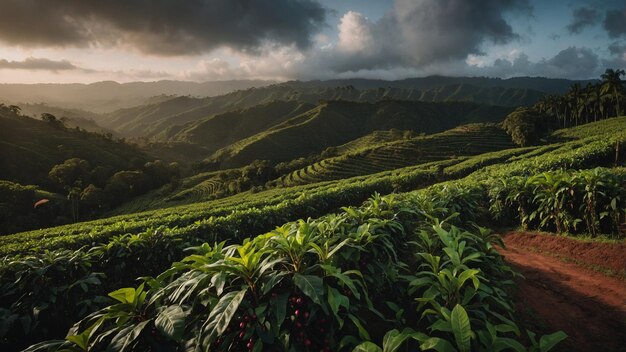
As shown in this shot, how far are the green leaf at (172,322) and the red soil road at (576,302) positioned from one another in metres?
4.85

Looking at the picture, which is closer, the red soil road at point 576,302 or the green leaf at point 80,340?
the green leaf at point 80,340

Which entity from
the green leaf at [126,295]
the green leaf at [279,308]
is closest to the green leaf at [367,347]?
the green leaf at [279,308]

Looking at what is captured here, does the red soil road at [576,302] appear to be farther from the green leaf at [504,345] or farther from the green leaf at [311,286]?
the green leaf at [311,286]

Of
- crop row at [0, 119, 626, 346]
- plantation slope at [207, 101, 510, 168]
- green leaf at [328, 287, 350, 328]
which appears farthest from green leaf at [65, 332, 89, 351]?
plantation slope at [207, 101, 510, 168]

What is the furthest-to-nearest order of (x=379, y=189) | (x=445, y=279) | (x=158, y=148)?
(x=158, y=148)
(x=379, y=189)
(x=445, y=279)

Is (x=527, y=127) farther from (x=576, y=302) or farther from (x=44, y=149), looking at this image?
(x=44, y=149)

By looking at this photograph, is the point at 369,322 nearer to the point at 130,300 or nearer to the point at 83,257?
the point at 130,300

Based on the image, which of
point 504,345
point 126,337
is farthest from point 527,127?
point 126,337

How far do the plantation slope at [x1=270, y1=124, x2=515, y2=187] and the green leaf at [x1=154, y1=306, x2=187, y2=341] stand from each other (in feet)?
189

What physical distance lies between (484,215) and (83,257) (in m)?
11.8

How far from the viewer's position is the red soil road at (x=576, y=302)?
448cm

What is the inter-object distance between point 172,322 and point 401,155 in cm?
6764

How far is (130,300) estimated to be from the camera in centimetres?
292

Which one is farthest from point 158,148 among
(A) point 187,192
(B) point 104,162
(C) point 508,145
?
(C) point 508,145
